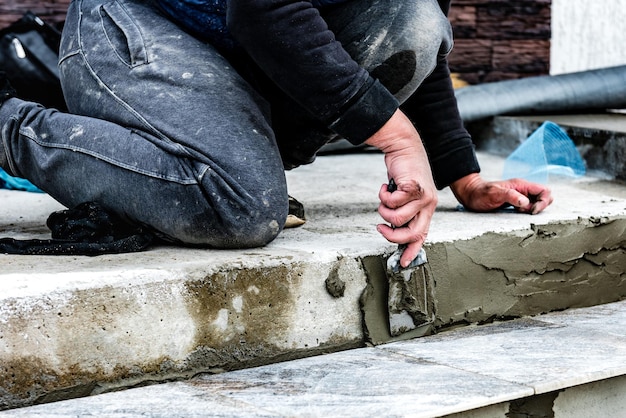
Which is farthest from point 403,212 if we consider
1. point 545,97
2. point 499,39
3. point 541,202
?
point 499,39

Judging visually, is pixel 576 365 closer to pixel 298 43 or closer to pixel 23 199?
pixel 298 43

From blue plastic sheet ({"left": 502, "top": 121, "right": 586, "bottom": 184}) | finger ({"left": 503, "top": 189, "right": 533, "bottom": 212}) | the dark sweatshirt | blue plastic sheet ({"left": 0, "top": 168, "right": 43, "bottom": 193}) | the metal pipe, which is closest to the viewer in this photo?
the dark sweatshirt

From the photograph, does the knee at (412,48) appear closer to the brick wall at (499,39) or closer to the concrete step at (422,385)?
the concrete step at (422,385)

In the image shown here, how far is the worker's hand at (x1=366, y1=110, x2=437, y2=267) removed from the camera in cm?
169

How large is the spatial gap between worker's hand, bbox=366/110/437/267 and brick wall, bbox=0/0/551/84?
2.30m

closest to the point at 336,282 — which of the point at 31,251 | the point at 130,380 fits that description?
the point at 130,380

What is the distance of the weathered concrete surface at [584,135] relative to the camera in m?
3.04

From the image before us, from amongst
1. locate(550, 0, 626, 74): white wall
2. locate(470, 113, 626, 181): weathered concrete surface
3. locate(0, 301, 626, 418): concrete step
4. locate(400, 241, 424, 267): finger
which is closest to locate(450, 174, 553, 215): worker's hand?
locate(0, 301, 626, 418): concrete step

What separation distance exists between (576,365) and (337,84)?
0.69 metres

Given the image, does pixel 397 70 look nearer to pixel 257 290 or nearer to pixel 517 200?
pixel 517 200

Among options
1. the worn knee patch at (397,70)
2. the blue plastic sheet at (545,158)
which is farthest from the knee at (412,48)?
the blue plastic sheet at (545,158)

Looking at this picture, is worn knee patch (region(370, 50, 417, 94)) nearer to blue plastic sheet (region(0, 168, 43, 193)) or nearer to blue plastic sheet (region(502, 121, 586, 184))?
blue plastic sheet (region(502, 121, 586, 184))

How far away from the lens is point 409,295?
6.16 ft

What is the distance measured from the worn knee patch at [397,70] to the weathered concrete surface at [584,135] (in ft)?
4.24
